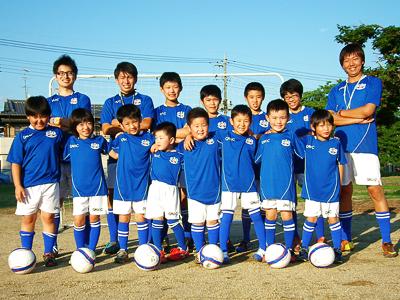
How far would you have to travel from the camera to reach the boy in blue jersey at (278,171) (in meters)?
5.67

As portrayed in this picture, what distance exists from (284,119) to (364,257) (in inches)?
79.3

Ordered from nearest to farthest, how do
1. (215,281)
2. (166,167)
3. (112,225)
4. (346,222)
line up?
1. (215,281)
2. (166,167)
3. (346,222)
4. (112,225)

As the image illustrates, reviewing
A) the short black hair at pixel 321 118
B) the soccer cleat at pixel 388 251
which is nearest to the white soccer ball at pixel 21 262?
the short black hair at pixel 321 118

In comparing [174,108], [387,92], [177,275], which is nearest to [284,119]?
[174,108]

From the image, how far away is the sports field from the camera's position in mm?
4293

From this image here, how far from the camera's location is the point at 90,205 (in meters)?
5.89

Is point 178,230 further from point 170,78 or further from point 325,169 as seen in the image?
point 170,78

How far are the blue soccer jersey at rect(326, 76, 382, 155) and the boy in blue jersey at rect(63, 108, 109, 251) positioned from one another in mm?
3231

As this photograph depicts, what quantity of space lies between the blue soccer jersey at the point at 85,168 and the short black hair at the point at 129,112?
502 millimetres

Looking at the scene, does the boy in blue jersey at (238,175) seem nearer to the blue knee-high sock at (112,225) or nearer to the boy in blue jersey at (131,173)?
the boy in blue jersey at (131,173)

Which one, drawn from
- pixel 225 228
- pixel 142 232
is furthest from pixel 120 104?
pixel 225 228

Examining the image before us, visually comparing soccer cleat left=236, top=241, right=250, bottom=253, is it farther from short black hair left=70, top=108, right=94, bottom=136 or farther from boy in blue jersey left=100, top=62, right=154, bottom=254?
short black hair left=70, top=108, right=94, bottom=136

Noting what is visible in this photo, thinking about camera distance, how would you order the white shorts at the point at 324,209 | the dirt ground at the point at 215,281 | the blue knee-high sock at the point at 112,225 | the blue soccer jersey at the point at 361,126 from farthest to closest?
the blue knee-high sock at the point at 112,225
the blue soccer jersey at the point at 361,126
the white shorts at the point at 324,209
the dirt ground at the point at 215,281

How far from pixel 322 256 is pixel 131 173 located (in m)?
2.52
